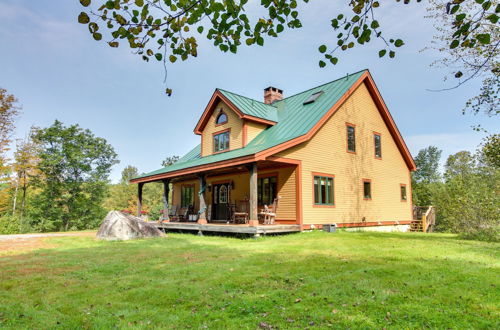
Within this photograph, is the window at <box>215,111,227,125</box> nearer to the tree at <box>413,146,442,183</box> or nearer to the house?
the house

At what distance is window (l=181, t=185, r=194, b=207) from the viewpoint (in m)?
21.2

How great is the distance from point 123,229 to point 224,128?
7.48 metres

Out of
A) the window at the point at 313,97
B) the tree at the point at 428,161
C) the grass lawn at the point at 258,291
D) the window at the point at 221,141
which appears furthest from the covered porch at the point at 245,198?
the tree at the point at 428,161

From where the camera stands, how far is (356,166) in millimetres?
16875

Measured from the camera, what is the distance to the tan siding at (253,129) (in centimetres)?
1680

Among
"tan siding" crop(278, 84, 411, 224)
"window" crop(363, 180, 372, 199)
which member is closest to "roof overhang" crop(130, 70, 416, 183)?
Answer: "tan siding" crop(278, 84, 411, 224)

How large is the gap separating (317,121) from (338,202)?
3878 millimetres

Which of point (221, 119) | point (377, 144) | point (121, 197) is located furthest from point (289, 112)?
point (121, 197)

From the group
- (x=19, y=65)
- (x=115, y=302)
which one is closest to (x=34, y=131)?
(x=19, y=65)

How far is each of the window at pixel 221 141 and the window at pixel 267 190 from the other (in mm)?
3121

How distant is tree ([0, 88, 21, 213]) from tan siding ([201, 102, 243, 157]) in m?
15.8

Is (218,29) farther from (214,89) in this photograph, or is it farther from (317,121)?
(214,89)

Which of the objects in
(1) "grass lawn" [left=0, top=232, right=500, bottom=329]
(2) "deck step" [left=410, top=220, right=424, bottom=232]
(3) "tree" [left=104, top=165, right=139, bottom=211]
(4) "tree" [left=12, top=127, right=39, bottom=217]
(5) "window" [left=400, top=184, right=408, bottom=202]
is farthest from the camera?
(3) "tree" [left=104, top=165, right=139, bottom=211]

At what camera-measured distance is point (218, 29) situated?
3.68 meters
